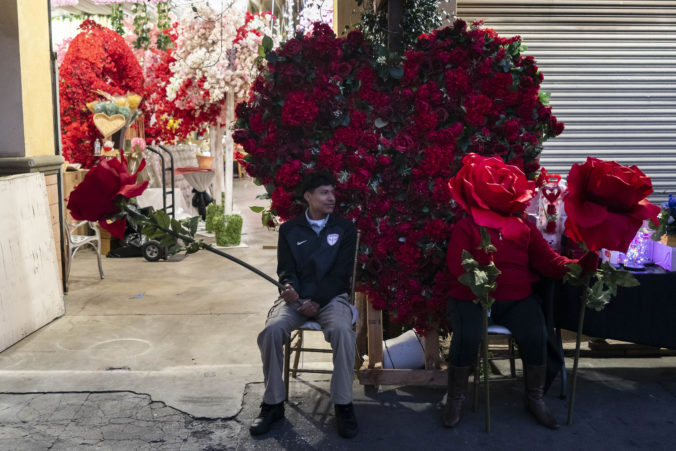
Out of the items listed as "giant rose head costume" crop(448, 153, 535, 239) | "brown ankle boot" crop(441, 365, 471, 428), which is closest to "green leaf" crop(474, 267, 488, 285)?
"giant rose head costume" crop(448, 153, 535, 239)

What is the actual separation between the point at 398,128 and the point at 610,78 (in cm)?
263

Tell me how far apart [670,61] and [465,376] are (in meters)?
3.63

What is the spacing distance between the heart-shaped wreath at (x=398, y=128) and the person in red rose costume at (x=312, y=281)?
A: 198 mm

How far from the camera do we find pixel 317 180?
12.4ft

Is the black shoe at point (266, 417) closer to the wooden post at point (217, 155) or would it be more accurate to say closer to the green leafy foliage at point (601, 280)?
the green leafy foliage at point (601, 280)

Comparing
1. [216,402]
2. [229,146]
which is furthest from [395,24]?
[229,146]

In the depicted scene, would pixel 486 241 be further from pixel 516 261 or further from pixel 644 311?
pixel 644 311

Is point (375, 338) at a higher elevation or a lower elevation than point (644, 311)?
lower

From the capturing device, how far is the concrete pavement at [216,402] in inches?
136

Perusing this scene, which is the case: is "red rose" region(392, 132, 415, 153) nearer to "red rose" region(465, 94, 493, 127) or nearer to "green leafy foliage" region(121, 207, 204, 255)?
"red rose" region(465, 94, 493, 127)

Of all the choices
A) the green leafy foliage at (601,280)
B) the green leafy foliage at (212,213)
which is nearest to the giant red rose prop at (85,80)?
the green leafy foliage at (212,213)

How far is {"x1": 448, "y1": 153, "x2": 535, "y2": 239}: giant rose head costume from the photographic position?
289cm

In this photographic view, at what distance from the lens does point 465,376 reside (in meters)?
3.62

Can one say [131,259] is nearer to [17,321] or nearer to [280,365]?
[17,321]
